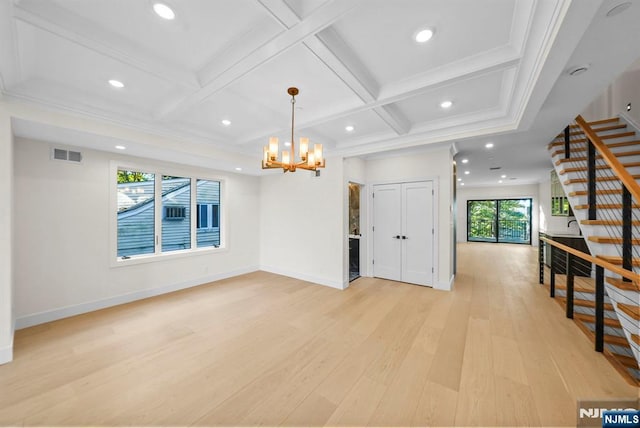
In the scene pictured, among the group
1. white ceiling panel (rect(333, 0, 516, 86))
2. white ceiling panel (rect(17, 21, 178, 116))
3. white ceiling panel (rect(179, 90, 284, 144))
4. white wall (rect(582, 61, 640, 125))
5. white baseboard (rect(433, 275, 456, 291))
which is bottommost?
white baseboard (rect(433, 275, 456, 291))

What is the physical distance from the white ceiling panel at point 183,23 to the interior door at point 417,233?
3798mm

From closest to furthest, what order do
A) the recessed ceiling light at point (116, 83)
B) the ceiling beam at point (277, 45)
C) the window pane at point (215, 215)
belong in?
1. the ceiling beam at point (277, 45)
2. the recessed ceiling light at point (116, 83)
3. the window pane at point (215, 215)

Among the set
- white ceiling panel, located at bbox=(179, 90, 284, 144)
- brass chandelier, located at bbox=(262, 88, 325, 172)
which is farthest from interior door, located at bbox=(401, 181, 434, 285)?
white ceiling panel, located at bbox=(179, 90, 284, 144)

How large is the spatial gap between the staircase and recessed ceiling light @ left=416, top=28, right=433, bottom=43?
7.53 feet

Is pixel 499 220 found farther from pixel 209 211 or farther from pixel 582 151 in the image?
pixel 209 211

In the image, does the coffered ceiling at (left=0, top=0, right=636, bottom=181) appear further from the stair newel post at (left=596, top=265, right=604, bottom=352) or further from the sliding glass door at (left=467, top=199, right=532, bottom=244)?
the sliding glass door at (left=467, top=199, right=532, bottom=244)

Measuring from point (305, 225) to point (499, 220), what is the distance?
10.4 metres

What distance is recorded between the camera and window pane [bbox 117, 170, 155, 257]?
402 cm

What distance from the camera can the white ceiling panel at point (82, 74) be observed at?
75.5 inches

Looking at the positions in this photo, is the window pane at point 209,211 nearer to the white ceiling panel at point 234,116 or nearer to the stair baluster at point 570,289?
the white ceiling panel at point 234,116

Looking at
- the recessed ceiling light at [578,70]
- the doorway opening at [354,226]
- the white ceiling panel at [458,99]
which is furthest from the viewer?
the doorway opening at [354,226]

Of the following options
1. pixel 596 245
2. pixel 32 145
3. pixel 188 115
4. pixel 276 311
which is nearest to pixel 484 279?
pixel 596 245

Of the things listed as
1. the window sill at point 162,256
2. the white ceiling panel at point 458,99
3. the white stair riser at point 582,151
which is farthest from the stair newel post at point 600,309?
the window sill at point 162,256

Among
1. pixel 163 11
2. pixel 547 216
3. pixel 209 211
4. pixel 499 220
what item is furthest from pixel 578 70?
pixel 499 220
